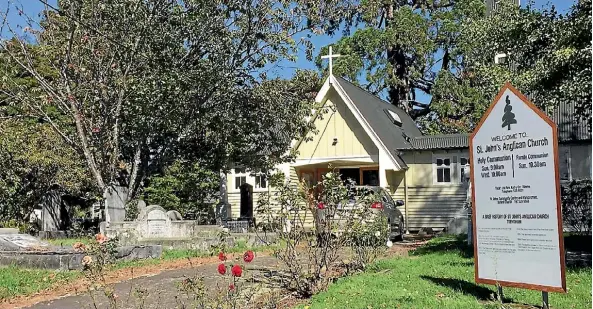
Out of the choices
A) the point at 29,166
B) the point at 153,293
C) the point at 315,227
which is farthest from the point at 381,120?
the point at 153,293

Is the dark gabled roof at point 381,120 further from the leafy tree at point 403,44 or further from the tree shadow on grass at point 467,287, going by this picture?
the tree shadow on grass at point 467,287

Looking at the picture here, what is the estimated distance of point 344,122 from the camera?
22406 mm

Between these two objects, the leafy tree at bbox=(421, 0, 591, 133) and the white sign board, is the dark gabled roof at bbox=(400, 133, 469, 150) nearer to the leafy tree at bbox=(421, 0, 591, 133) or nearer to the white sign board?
the leafy tree at bbox=(421, 0, 591, 133)

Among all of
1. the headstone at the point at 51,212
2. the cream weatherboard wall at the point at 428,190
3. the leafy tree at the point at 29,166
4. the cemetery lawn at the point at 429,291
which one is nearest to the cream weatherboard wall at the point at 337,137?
the cream weatherboard wall at the point at 428,190

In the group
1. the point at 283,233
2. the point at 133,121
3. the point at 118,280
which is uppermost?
the point at 133,121

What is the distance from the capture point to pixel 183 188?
20422mm

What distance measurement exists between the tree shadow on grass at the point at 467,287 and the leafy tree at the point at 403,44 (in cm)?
2338

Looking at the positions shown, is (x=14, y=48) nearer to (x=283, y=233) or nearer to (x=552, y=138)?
(x=283, y=233)

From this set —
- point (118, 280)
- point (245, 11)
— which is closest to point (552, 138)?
point (118, 280)

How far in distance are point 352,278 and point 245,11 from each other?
9910 millimetres

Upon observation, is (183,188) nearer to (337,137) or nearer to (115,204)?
(115,204)

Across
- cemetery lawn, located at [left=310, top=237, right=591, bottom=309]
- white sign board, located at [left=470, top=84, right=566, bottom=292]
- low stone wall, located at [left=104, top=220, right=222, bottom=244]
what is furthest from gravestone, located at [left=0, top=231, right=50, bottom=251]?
white sign board, located at [left=470, top=84, right=566, bottom=292]

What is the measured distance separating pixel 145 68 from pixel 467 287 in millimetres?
11326

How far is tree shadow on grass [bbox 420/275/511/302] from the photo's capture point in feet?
23.7
